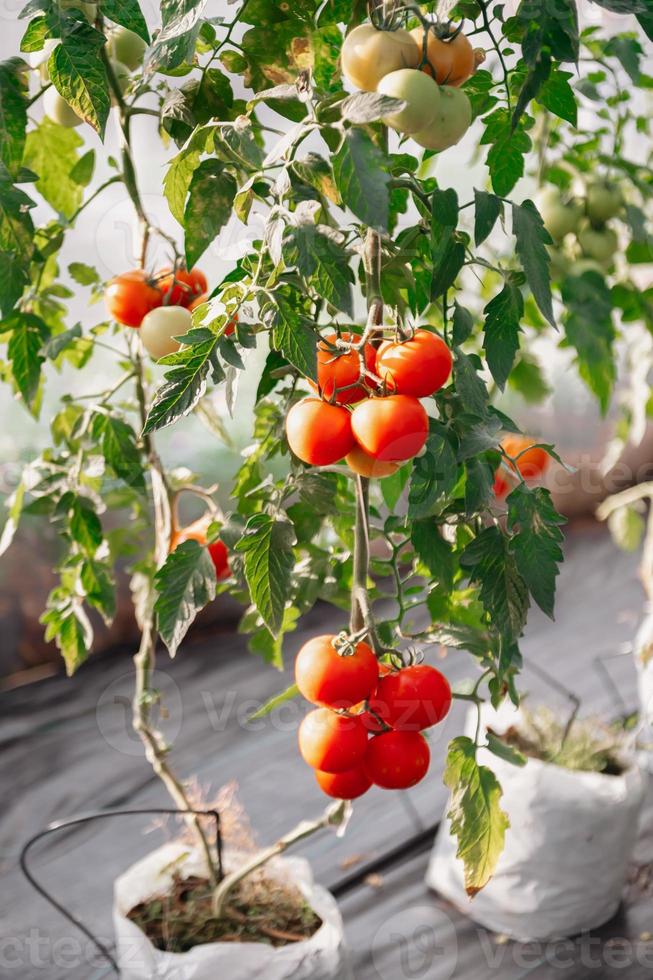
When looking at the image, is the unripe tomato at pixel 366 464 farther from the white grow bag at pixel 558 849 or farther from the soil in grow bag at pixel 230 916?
the white grow bag at pixel 558 849

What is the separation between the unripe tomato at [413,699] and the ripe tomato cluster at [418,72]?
0.37 meters

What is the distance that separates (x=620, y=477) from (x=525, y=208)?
9.91 ft

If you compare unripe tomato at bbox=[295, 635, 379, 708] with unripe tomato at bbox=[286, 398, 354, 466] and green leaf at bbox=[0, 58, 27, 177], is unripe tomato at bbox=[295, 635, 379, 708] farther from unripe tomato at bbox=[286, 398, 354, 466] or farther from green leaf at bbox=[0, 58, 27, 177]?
green leaf at bbox=[0, 58, 27, 177]

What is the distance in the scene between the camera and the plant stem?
90 centimetres

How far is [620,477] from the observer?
348 cm

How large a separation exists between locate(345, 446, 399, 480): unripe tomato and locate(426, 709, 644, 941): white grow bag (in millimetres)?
679

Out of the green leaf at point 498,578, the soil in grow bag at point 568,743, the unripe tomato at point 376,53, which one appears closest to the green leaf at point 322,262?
the unripe tomato at point 376,53

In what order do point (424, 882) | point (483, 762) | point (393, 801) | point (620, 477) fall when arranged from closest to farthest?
1. point (483, 762)
2. point (424, 882)
3. point (393, 801)
4. point (620, 477)

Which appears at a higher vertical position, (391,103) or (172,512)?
(391,103)

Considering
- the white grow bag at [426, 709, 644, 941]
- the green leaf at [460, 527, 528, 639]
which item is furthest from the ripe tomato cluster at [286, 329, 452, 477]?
the white grow bag at [426, 709, 644, 941]

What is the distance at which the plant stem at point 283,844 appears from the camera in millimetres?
900

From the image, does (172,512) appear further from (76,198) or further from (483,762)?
(483,762)

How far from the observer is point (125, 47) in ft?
2.55

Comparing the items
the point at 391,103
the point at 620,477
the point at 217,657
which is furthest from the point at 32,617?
the point at 620,477
